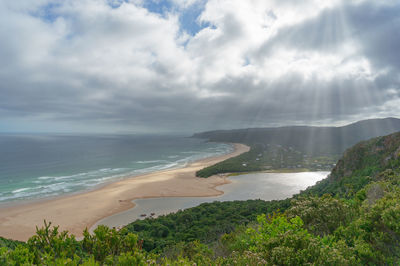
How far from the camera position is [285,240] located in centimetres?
601

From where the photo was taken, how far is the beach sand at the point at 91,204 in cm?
2939

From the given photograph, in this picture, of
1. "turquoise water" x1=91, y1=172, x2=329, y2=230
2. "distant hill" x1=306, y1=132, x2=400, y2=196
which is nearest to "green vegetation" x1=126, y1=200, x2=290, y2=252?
"turquoise water" x1=91, y1=172, x2=329, y2=230

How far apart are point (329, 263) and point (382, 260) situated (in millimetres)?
2200

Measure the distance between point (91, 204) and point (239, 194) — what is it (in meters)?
30.7

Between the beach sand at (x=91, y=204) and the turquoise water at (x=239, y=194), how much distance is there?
207cm

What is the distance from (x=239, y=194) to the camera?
46.1 meters

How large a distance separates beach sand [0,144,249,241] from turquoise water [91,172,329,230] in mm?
2066

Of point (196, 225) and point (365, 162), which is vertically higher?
point (365, 162)

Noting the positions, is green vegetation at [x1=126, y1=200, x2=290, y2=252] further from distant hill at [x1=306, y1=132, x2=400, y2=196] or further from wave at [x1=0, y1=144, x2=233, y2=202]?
wave at [x1=0, y1=144, x2=233, y2=202]

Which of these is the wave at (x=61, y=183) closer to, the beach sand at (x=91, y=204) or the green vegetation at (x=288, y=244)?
the beach sand at (x=91, y=204)

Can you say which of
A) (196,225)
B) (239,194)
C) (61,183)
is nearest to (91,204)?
(61,183)

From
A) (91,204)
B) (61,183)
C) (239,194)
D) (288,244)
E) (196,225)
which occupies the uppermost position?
(288,244)

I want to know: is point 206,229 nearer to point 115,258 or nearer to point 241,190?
point 115,258

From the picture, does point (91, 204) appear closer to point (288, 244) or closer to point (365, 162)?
point (288, 244)
